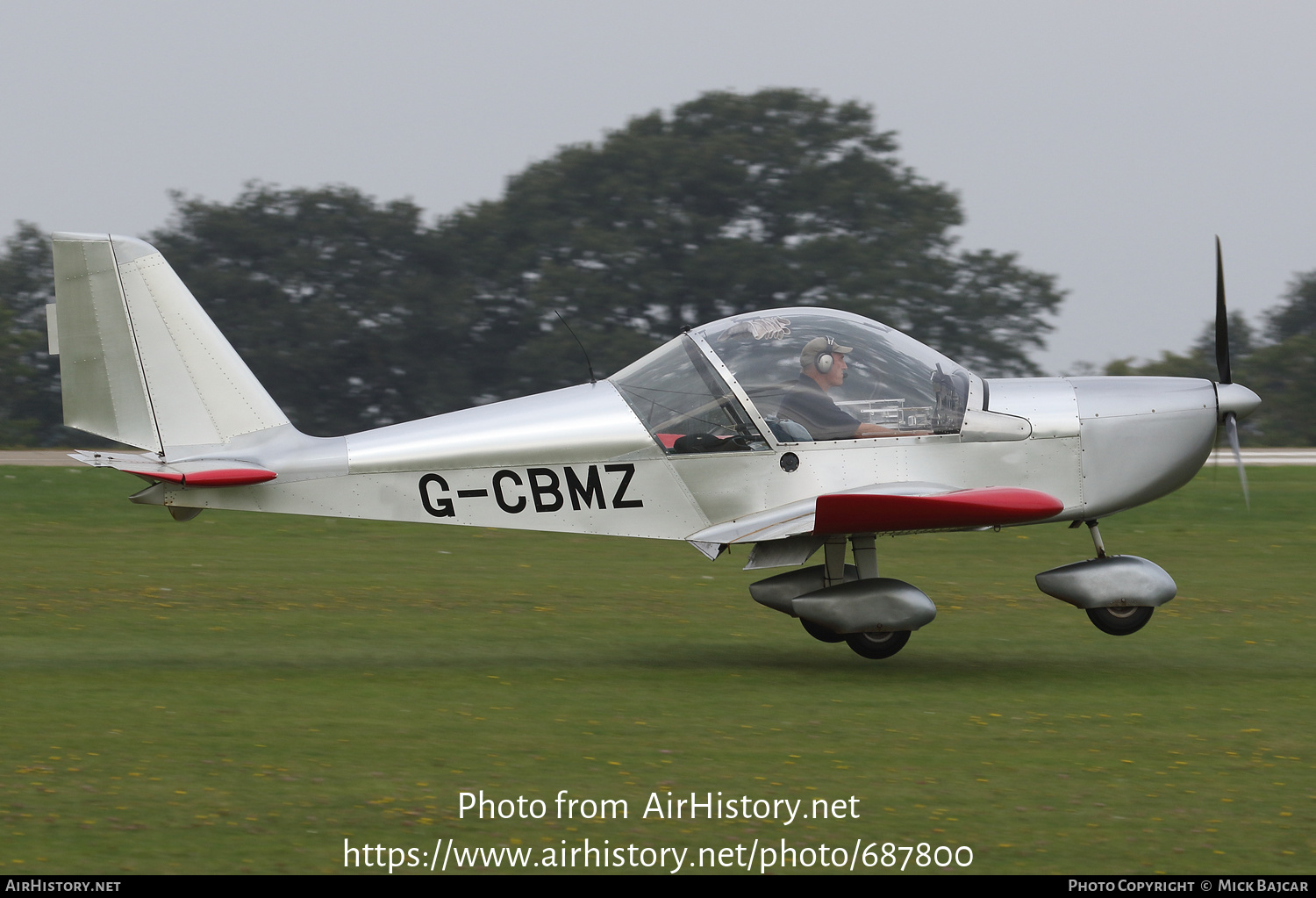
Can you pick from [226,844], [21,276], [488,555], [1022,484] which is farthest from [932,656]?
[21,276]

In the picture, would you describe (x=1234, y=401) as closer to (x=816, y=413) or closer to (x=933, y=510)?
(x=933, y=510)

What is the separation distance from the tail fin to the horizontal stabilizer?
202 mm

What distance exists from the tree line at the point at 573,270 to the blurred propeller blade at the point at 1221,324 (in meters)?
31.0

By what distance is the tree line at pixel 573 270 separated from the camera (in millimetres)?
44562

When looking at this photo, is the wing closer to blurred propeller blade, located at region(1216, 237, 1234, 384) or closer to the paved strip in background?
blurred propeller blade, located at region(1216, 237, 1234, 384)

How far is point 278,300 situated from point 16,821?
43824mm

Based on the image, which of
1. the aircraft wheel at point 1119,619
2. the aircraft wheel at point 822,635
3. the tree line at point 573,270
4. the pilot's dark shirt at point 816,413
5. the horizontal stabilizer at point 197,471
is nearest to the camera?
the horizontal stabilizer at point 197,471

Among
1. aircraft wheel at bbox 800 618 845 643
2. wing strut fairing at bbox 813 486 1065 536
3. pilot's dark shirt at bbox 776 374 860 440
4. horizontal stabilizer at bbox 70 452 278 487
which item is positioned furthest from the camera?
aircraft wheel at bbox 800 618 845 643

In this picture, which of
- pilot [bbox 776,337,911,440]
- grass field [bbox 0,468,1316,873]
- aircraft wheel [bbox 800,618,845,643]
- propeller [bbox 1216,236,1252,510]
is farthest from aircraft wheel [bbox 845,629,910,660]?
propeller [bbox 1216,236,1252,510]

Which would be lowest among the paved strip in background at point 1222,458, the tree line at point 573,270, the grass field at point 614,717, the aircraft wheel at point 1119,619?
the grass field at point 614,717

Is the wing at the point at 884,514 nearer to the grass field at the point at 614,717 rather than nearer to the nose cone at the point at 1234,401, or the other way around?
the grass field at the point at 614,717

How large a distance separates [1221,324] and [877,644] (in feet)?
11.4

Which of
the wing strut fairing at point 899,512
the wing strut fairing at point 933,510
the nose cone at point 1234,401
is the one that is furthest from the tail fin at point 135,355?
the nose cone at point 1234,401

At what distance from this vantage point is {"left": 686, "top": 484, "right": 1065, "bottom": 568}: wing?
9.02 meters
